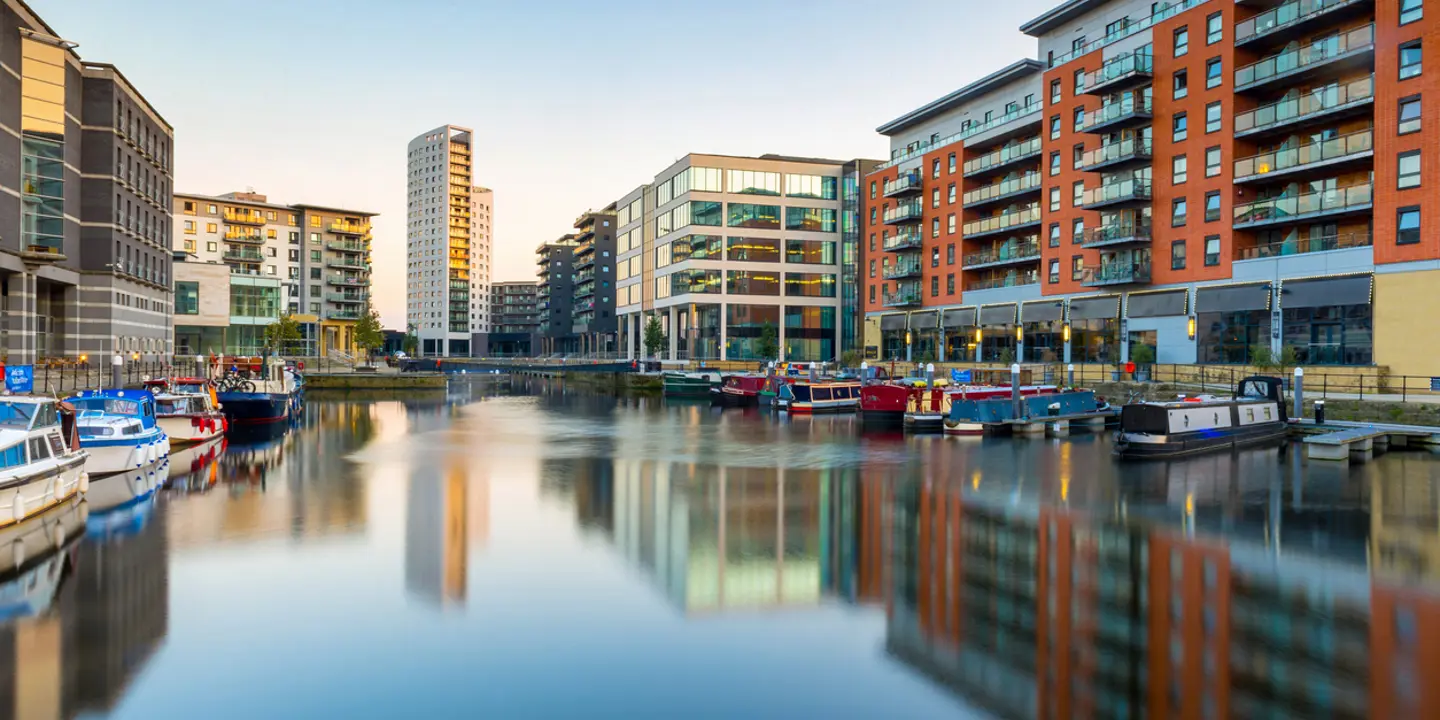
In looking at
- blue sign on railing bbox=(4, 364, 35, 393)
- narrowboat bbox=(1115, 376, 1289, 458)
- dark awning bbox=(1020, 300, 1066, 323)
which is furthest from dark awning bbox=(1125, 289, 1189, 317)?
blue sign on railing bbox=(4, 364, 35, 393)

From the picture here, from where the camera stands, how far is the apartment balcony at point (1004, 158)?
65812mm

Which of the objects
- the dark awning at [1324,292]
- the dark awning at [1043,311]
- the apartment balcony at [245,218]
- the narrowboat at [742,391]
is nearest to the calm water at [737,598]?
the dark awning at [1324,292]

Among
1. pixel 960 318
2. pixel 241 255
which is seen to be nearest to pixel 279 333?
pixel 241 255

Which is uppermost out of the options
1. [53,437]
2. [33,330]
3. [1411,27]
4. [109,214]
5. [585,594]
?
[1411,27]

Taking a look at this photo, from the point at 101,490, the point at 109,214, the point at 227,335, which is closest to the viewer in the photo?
the point at 101,490

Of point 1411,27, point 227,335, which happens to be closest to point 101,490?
point 1411,27

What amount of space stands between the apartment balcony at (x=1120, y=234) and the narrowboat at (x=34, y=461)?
2131 inches

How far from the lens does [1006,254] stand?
68.8 m

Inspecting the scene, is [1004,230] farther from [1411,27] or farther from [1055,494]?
[1055,494]

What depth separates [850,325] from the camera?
98250mm

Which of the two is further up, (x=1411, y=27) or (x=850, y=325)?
(x=1411, y=27)

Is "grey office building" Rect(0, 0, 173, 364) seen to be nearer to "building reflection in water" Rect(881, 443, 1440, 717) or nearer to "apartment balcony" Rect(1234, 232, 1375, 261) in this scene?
"building reflection in water" Rect(881, 443, 1440, 717)

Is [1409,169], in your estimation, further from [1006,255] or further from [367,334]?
[367,334]

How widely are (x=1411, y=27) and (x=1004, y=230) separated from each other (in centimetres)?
3041
